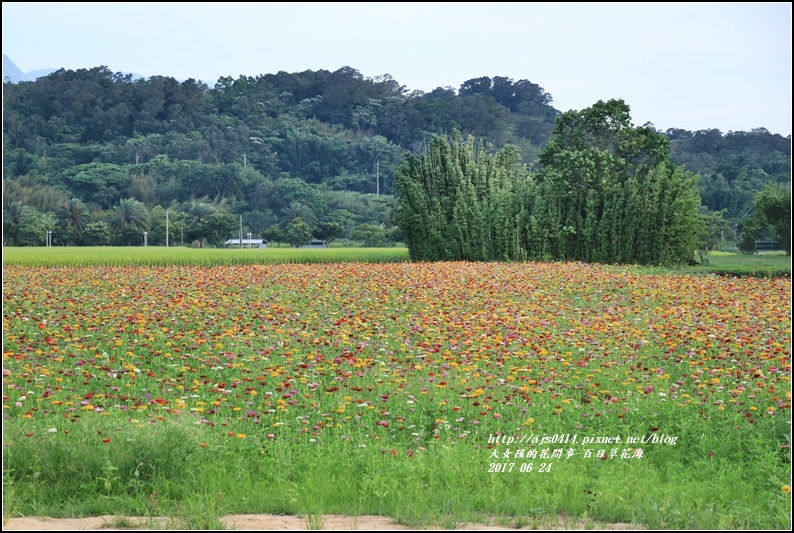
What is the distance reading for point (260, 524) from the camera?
14.3 feet

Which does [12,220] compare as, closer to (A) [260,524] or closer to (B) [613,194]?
(B) [613,194]

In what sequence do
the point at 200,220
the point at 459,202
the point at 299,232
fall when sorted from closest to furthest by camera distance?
the point at 459,202 < the point at 299,232 < the point at 200,220

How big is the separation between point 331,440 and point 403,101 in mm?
89271

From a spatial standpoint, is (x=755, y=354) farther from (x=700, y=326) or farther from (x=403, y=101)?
(x=403, y=101)

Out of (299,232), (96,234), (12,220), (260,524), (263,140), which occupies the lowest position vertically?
(260,524)

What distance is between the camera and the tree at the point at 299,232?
57.6 metres

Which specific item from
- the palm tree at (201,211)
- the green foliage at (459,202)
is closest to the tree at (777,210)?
the green foliage at (459,202)

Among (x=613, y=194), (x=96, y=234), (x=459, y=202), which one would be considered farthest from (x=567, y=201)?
(x=96, y=234)

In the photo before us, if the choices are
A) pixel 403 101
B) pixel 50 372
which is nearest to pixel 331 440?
pixel 50 372

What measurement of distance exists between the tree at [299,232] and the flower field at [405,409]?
147 feet

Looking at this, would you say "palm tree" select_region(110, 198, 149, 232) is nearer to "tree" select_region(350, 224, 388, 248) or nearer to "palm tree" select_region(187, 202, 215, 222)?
"palm tree" select_region(187, 202, 215, 222)

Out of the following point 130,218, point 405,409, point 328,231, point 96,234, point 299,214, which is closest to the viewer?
point 405,409

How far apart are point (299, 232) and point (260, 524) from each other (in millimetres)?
53705

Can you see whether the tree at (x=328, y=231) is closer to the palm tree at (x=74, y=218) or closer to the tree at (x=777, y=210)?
the palm tree at (x=74, y=218)
